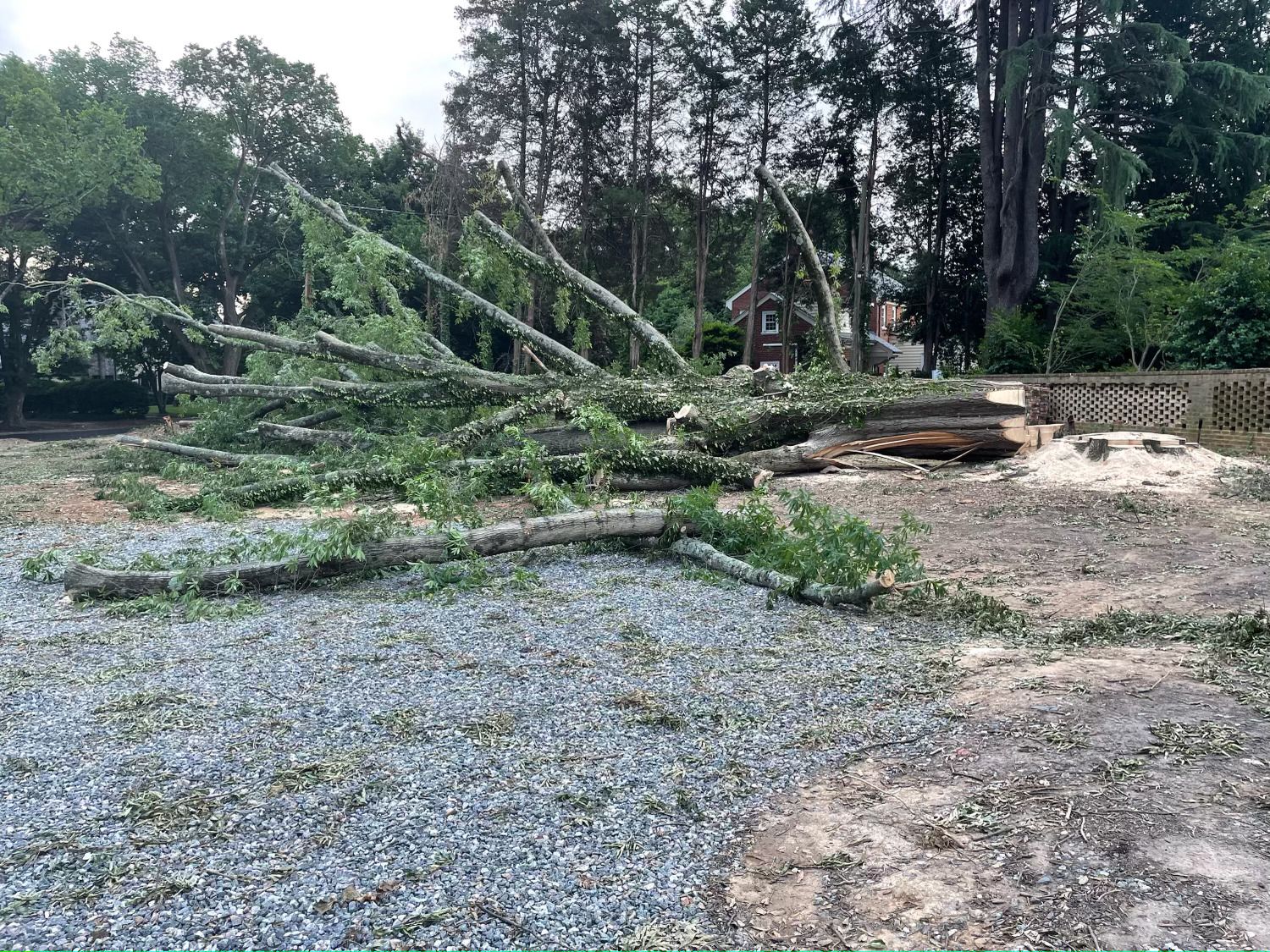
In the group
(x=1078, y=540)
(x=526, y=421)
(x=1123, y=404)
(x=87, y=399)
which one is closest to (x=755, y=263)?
(x=1123, y=404)

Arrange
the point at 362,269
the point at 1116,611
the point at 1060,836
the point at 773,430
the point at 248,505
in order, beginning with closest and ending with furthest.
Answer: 1. the point at 1060,836
2. the point at 1116,611
3. the point at 248,505
4. the point at 773,430
5. the point at 362,269

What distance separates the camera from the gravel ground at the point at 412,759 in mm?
1819

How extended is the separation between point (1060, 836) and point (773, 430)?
7984 mm

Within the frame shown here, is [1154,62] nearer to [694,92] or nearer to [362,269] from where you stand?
[694,92]

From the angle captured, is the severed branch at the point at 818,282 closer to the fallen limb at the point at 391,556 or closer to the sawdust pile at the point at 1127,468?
the sawdust pile at the point at 1127,468

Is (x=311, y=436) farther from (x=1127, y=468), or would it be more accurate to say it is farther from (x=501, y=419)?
(x=1127, y=468)

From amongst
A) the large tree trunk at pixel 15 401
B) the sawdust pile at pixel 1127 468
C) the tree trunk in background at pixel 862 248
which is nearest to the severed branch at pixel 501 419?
the sawdust pile at pixel 1127 468

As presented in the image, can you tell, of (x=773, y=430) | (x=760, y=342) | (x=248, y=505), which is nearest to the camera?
(x=248, y=505)

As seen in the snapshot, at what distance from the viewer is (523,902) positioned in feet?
6.01

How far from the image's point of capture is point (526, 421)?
9727 millimetres

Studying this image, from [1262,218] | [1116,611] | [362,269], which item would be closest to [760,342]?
[1262,218]

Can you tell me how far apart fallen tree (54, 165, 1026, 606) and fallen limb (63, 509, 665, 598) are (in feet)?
0.05

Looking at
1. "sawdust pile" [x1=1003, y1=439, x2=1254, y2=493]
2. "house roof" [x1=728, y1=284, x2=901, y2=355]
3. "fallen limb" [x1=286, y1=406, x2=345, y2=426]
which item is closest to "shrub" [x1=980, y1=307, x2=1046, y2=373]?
"house roof" [x1=728, y1=284, x2=901, y2=355]

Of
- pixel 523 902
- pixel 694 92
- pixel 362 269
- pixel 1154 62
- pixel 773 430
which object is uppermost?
pixel 694 92
